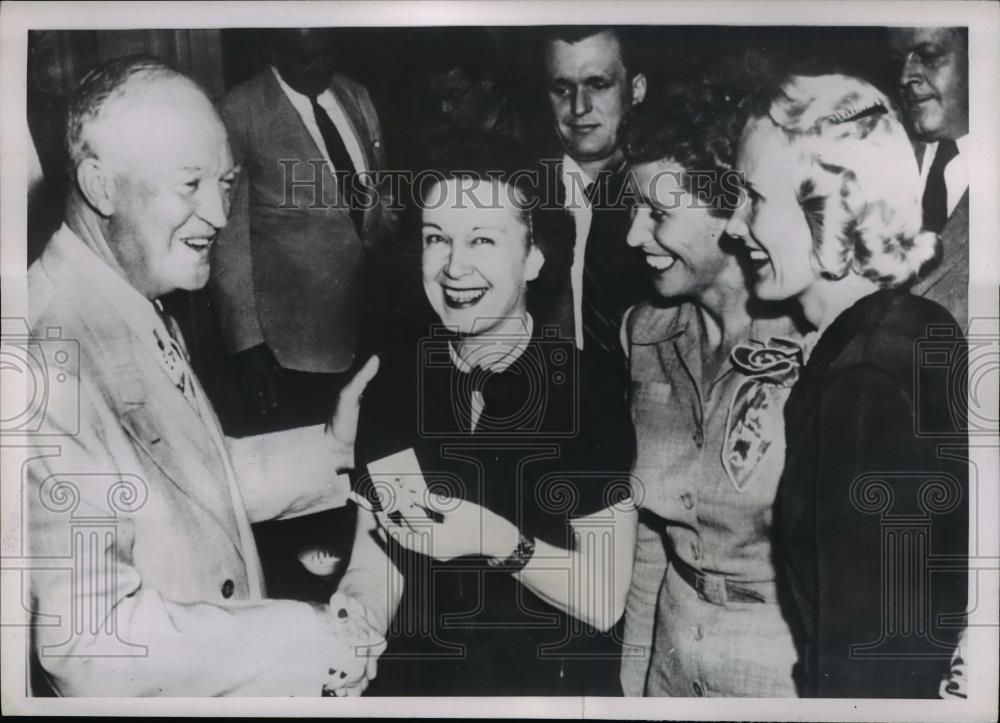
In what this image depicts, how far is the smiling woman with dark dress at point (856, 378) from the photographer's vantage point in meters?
2.43

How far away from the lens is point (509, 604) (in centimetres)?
246

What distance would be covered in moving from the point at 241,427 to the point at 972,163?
2.01 meters

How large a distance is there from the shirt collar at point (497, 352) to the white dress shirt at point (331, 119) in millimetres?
540

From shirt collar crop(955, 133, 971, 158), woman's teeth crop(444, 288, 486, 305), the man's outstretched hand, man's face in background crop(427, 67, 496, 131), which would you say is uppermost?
man's face in background crop(427, 67, 496, 131)

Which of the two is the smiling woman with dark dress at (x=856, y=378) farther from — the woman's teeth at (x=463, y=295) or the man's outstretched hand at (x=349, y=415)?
the man's outstretched hand at (x=349, y=415)

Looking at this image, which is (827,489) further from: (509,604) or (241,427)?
(241,427)

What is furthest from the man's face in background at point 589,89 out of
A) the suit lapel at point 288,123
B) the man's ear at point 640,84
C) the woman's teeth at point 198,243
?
the woman's teeth at point 198,243

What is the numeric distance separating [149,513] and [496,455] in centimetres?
91

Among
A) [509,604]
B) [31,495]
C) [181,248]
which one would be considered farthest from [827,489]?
[31,495]

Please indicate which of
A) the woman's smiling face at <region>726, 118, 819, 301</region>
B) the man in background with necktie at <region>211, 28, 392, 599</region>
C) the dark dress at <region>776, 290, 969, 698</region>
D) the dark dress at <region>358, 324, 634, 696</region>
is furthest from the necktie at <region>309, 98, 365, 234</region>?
the dark dress at <region>776, 290, 969, 698</region>

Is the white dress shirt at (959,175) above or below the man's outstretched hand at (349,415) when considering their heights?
above

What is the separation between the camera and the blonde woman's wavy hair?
2.43 metres

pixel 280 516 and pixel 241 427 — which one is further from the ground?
pixel 241 427

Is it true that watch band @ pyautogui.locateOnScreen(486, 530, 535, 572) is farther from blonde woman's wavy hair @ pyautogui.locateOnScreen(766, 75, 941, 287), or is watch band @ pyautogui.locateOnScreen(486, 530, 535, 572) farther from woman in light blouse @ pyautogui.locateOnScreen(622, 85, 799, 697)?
blonde woman's wavy hair @ pyautogui.locateOnScreen(766, 75, 941, 287)
